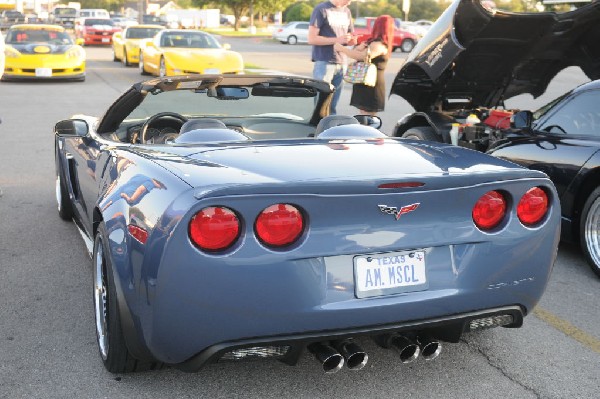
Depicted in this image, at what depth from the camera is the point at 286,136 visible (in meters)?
4.92

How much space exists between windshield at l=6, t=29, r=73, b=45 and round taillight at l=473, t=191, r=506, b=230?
19113 millimetres

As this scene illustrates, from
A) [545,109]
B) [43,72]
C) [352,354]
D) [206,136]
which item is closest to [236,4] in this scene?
[43,72]

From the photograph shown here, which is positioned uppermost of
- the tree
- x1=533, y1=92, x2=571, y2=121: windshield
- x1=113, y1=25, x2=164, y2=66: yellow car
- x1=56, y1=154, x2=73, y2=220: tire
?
x1=533, y1=92, x2=571, y2=121: windshield

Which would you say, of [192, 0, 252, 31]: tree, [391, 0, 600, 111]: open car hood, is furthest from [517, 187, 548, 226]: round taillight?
[192, 0, 252, 31]: tree

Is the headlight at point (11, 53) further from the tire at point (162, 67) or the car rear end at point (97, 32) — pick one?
the car rear end at point (97, 32)

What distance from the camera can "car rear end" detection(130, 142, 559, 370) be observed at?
3033 millimetres

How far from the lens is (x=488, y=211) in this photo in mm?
3441

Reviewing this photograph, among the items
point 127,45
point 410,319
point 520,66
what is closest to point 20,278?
point 410,319

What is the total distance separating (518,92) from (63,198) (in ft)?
15.2

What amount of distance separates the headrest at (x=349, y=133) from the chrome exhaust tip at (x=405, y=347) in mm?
1225

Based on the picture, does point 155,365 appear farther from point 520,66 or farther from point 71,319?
point 520,66

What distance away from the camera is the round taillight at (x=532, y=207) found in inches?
139

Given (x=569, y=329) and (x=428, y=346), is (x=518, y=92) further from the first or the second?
(x=428, y=346)

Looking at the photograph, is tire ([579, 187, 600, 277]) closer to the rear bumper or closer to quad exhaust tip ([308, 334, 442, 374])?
the rear bumper
